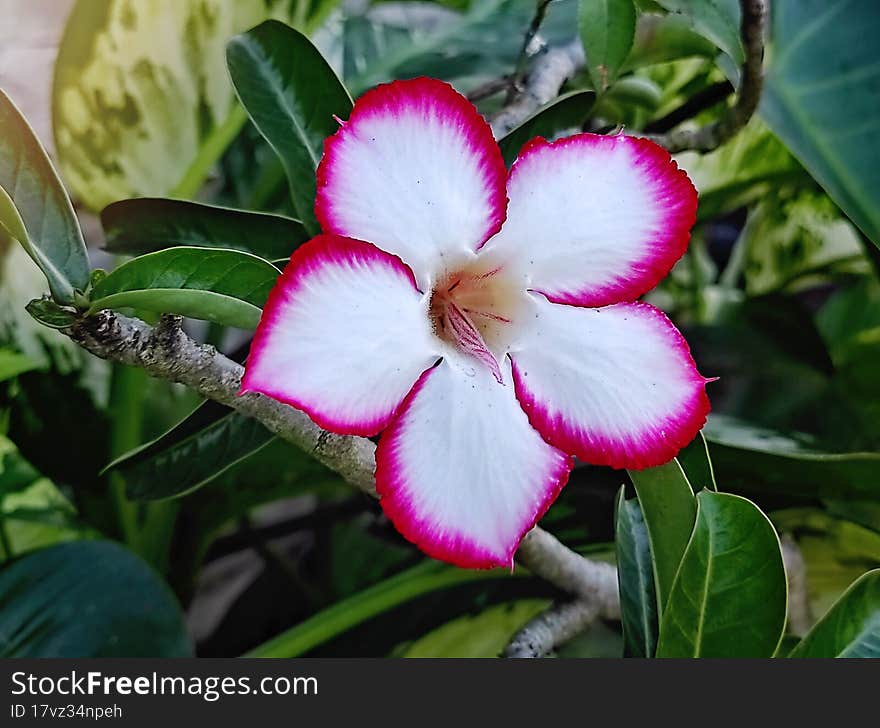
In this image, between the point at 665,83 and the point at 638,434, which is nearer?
the point at 638,434

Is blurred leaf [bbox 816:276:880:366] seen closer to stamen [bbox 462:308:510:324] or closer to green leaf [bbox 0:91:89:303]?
stamen [bbox 462:308:510:324]

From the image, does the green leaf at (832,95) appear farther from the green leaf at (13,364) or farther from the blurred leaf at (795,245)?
the green leaf at (13,364)

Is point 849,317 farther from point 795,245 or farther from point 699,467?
point 699,467

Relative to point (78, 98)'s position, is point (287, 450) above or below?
below

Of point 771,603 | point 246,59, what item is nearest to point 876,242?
point 771,603

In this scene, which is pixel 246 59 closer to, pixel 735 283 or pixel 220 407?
pixel 220 407

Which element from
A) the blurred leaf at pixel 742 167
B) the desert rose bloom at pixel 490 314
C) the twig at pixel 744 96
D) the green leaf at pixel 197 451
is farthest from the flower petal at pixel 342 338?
the blurred leaf at pixel 742 167

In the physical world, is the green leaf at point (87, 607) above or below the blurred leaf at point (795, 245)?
below
